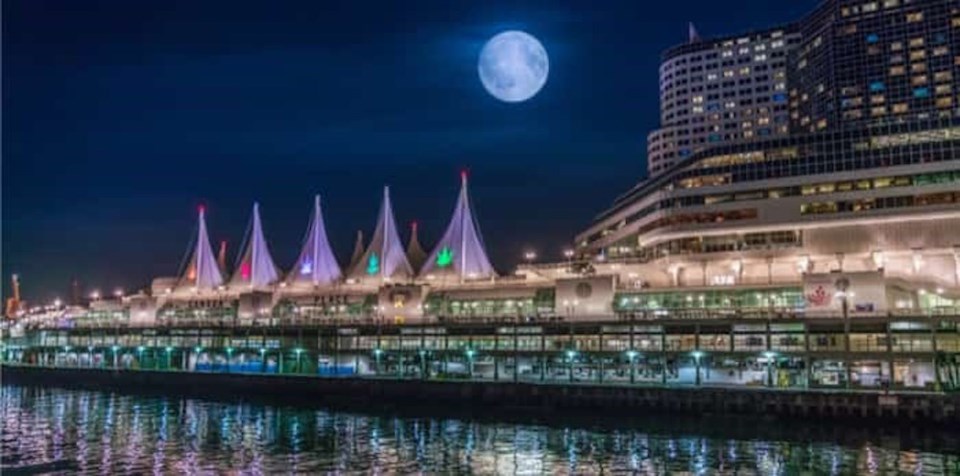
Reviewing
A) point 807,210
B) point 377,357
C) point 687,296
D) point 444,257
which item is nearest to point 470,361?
point 377,357

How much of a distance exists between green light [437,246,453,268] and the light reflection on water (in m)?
50.5

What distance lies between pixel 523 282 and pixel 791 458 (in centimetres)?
6449

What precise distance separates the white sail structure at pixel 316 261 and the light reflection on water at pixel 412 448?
6359cm

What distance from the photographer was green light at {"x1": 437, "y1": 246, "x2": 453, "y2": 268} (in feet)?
407

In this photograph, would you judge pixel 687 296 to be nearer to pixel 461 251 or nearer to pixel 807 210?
pixel 807 210

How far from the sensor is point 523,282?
11319 cm

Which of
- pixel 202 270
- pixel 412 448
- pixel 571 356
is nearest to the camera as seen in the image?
pixel 412 448

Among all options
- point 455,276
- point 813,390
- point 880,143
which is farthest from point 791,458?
point 455,276

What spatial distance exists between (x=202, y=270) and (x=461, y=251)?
5987cm

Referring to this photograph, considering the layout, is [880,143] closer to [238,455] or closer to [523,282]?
[523,282]

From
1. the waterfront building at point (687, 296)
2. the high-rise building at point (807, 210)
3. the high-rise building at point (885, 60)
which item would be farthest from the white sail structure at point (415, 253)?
the high-rise building at point (885, 60)

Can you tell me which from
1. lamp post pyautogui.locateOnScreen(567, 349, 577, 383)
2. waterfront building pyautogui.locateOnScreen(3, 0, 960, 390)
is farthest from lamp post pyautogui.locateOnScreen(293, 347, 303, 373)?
lamp post pyautogui.locateOnScreen(567, 349, 577, 383)

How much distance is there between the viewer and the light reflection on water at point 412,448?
47.9m

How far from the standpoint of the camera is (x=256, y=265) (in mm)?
149000
